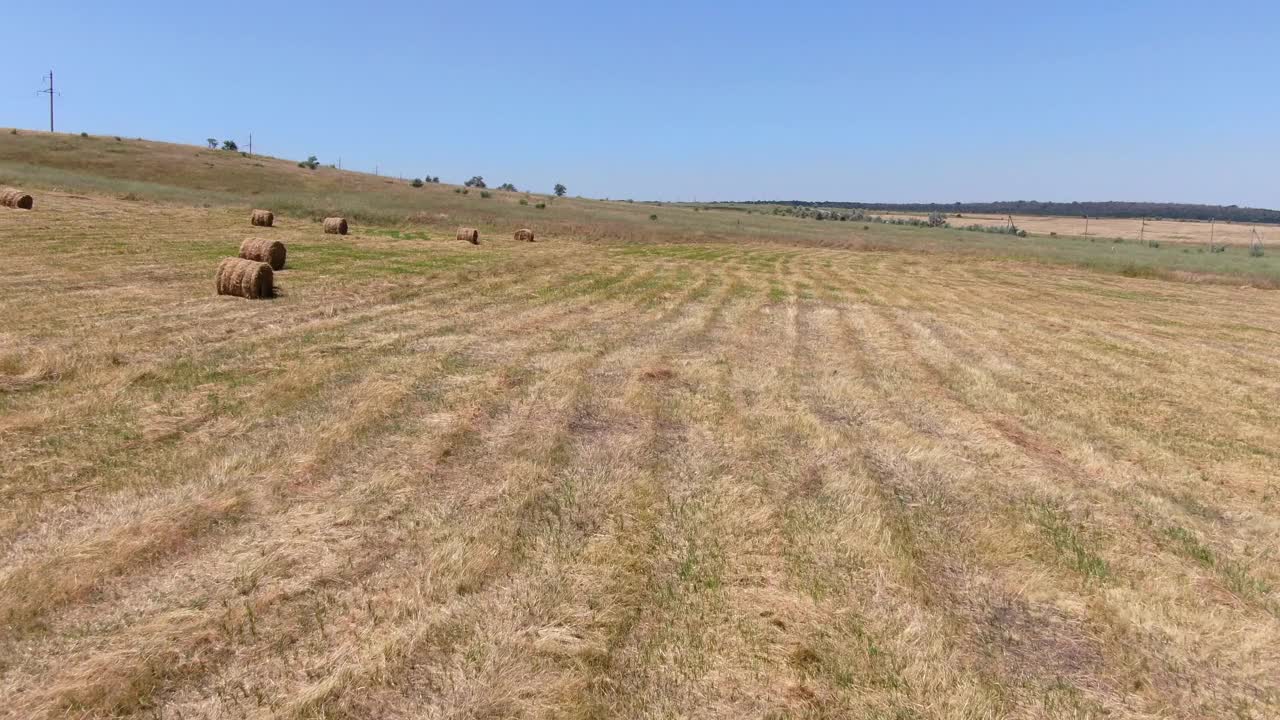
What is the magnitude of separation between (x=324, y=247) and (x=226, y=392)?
16940 millimetres

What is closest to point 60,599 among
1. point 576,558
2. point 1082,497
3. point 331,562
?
point 331,562

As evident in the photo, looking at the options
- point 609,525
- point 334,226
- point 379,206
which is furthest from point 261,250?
point 379,206

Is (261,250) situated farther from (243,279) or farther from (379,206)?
(379,206)

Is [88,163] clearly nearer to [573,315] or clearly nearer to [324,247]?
[324,247]

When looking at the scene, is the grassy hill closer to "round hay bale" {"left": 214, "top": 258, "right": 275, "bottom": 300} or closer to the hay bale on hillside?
the hay bale on hillside

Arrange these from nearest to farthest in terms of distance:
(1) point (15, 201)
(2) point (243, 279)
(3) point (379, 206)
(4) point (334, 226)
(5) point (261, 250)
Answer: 1. (2) point (243, 279)
2. (5) point (261, 250)
3. (1) point (15, 201)
4. (4) point (334, 226)
5. (3) point (379, 206)

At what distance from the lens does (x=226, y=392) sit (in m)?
7.23

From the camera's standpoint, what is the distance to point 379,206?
149 ft

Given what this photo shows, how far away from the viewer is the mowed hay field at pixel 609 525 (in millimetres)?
3213

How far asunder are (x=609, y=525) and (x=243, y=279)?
11.3 metres

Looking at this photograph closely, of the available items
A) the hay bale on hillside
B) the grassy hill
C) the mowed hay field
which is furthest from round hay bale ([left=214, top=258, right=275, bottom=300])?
the grassy hill

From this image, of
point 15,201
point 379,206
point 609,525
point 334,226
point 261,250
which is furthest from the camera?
point 379,206

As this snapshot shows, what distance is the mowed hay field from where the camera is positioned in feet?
10.5

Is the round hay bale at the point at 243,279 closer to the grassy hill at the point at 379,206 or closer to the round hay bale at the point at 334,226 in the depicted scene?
the round hay bale at the point at 334,226
